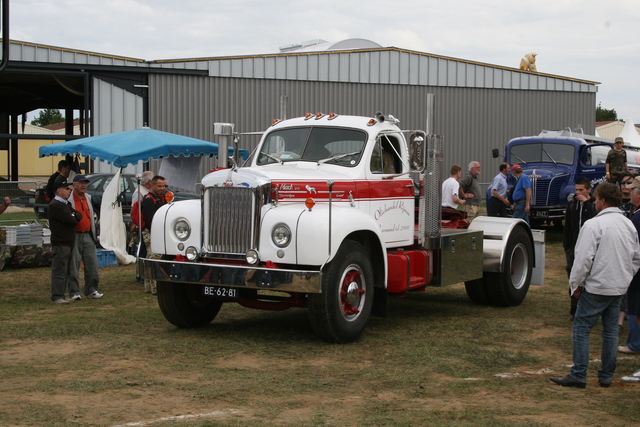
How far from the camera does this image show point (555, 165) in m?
19.8

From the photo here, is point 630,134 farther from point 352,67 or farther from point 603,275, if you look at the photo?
point 603,275

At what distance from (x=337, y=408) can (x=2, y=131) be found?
48533 mm

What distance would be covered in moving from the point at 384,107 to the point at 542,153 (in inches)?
398

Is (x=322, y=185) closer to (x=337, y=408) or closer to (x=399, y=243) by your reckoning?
(x=399, y=243)

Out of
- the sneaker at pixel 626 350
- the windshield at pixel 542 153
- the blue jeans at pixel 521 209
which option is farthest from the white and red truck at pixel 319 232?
the windshield at pixel 542 153

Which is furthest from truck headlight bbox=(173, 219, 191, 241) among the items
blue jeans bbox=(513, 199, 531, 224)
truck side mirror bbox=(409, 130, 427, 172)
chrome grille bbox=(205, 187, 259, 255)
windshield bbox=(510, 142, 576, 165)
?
windshield bbox=(510, 142, 576, 165)

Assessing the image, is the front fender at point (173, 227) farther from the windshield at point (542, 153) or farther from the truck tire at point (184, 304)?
the windshield at point (542, 153)

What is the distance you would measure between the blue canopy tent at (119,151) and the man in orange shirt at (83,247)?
232cm

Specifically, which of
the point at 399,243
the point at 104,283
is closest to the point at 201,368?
the point at 399,243

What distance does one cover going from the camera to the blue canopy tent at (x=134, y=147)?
13.5m

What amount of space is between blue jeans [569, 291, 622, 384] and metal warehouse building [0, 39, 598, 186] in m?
20.0

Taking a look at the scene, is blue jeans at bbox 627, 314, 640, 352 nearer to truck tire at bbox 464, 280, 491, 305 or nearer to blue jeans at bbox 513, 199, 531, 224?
truck tire at bbox 464, 280, 491, 305

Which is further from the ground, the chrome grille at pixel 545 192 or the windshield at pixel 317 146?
the windshield at pixel 317 146

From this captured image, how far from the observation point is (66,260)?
35.4ft
